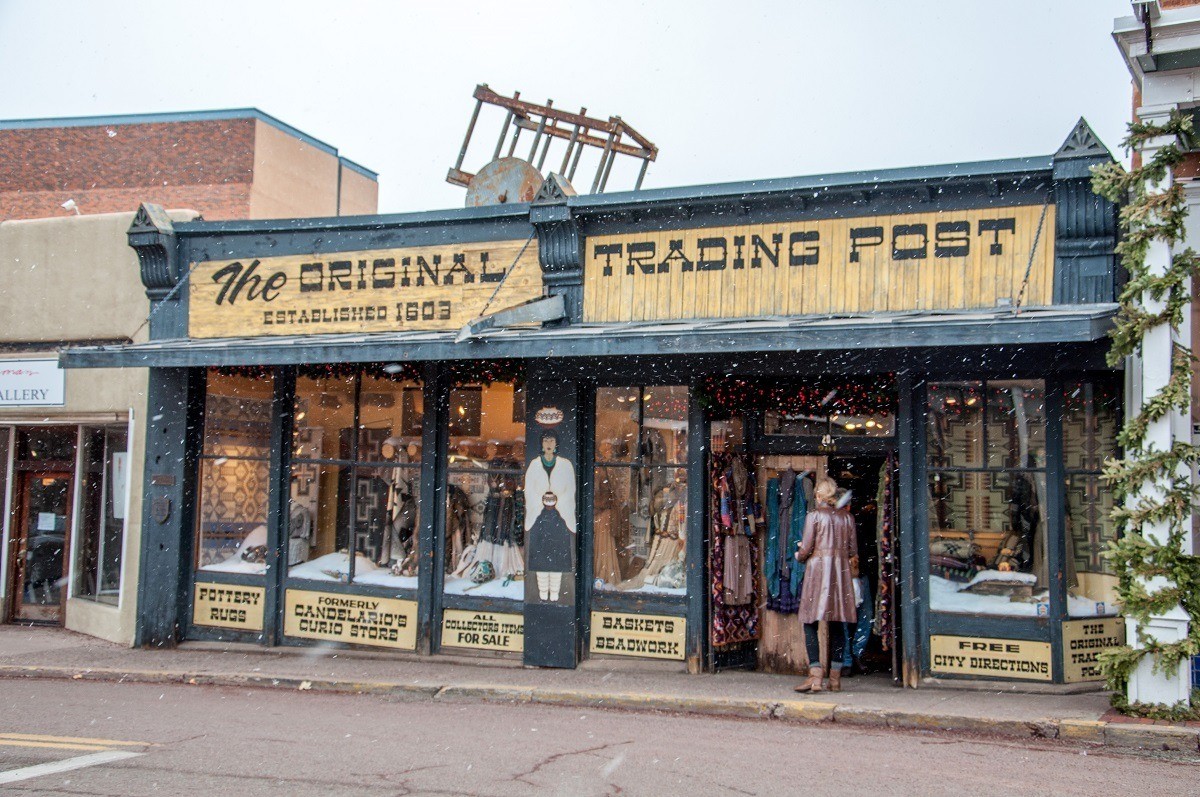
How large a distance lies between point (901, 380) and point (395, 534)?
19.5 feet

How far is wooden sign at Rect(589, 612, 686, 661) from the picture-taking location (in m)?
11.5

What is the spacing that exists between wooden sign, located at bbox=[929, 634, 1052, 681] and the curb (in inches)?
59.6

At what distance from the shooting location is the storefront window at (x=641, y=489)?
1170cm

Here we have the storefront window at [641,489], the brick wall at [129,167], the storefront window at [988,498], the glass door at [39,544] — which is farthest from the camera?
the brick wall at [129,167]

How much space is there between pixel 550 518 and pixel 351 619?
2829 millimetres

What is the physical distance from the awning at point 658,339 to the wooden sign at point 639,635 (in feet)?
9.20

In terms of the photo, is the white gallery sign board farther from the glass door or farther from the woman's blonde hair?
the woman's blonde hair

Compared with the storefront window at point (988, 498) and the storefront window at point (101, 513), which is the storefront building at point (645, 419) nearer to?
the storefront window at point (988, 498)

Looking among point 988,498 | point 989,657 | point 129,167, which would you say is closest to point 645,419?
point 988,498

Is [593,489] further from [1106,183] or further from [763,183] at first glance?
[1106,183]

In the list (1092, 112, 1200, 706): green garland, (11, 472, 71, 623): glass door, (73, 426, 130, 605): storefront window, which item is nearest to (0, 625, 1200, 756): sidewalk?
(1092, 112, 1200, 706): green garland

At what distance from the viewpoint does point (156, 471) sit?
13711 millimetres

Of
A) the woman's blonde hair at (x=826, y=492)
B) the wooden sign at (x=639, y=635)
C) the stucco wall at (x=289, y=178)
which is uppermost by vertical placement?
the stucco wall at (x=289, y=178)

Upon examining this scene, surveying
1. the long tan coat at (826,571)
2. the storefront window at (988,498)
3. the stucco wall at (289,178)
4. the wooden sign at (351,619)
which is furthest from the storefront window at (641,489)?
the stucco wall at (289,178)
